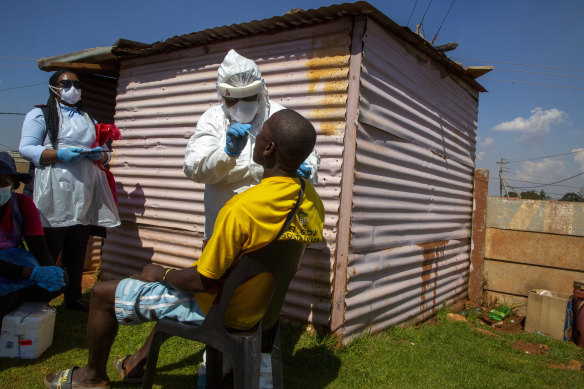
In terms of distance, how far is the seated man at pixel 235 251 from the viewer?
1939 millimetres

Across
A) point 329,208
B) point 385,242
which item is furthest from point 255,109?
point 385,242

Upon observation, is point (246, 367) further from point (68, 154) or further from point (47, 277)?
point (68, 154)

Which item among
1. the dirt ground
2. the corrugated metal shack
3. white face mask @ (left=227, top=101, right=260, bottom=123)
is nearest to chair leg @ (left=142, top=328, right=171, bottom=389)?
white face mask @ (left=227, top=101, right=260, bottom=123)

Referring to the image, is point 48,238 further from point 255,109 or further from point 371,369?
point 371,369

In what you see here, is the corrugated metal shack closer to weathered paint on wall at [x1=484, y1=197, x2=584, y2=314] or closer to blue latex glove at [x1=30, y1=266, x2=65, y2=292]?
weathered paint on wall at [x1=484, y1=197, x2=584, y2=314]

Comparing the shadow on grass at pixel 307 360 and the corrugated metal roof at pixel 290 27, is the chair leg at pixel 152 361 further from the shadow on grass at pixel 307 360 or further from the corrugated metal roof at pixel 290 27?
the corrugated metal roof at pixel 290 27

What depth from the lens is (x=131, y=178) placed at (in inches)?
219

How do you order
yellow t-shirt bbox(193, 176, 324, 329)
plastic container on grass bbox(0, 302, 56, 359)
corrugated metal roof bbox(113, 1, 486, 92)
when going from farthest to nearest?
corrugated metal roof bbox(113, 1, 486, 92), plastic container on grass bbox(0, 302, 56, 359), yellow t-shirt bbox(193, 176, 324, 329)

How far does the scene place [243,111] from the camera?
9.86 feet

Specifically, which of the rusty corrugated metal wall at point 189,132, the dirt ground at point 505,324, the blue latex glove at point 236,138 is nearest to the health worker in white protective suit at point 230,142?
the blue latex glove at point 236,138

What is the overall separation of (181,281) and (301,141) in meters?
0.91

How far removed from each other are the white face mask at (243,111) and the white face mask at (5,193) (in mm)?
1883

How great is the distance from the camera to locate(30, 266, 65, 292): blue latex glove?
3162 millimetres

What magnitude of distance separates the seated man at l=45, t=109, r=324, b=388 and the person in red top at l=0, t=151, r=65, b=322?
1076mm
